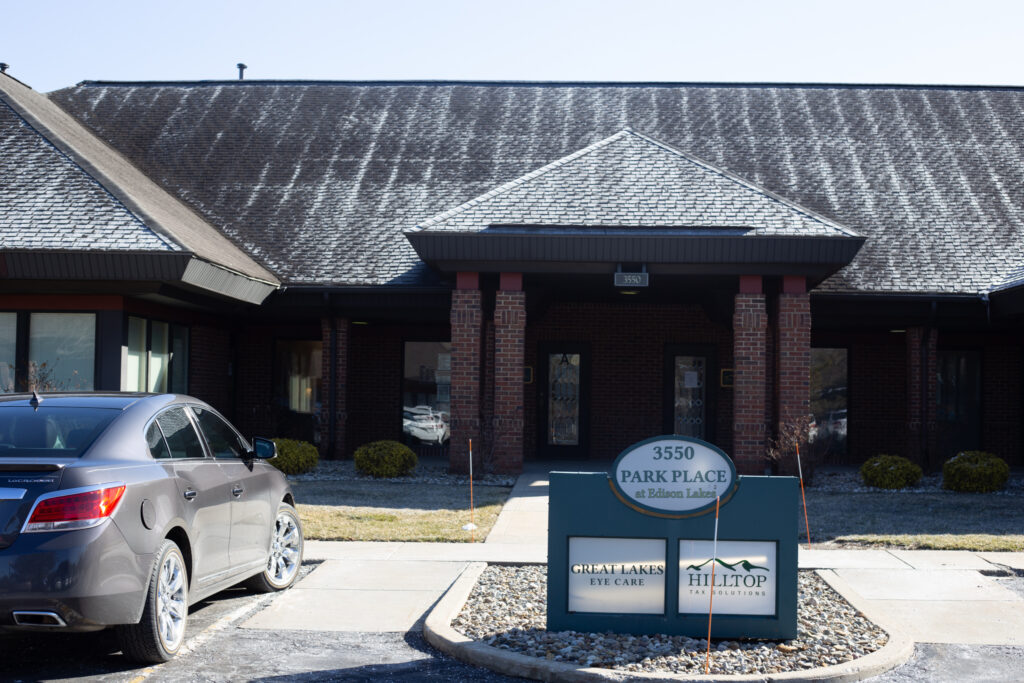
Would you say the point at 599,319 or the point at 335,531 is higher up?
the point at 599,319

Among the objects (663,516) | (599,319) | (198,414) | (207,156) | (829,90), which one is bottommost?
(663,516)

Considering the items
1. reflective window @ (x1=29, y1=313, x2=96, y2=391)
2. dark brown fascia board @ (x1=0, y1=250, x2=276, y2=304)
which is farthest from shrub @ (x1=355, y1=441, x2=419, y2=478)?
reflective window @ (x1=29, y1=313, x2=96, y2=391)

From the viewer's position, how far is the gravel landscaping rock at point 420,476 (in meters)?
15.8

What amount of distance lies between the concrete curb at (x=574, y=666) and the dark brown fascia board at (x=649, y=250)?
29.1 feet

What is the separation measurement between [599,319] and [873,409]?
5378 millimetres

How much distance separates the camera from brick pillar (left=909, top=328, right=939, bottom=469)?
17.8m

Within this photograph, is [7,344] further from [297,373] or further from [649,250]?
[649,250]

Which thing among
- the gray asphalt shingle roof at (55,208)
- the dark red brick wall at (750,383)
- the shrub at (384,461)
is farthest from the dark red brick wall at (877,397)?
the gray asphalt shingle roof at (55,208)

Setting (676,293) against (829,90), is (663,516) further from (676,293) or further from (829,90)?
(829,90)

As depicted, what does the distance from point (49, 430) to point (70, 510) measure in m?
0.91

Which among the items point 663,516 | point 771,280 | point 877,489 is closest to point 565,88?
point 771,280

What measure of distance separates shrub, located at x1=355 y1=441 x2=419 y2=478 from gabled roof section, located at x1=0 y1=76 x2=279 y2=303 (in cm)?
302

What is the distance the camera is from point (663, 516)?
6.68m

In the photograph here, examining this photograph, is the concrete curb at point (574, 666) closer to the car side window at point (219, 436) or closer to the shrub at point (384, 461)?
the car side window at point (219, 436)
